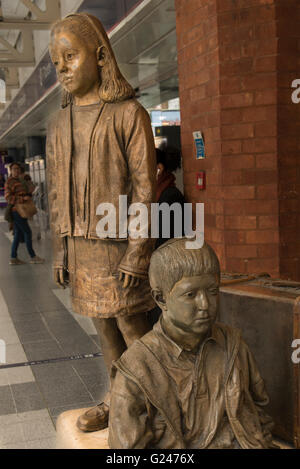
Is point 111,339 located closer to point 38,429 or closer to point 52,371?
point 38,429

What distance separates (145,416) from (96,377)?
94.2 inches

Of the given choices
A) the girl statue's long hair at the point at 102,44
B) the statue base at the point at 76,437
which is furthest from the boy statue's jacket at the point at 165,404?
the girl statue's long hair at the point at 102,44

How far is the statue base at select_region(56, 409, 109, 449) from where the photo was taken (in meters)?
2.46

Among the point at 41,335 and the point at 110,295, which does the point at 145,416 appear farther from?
the point at 41,335

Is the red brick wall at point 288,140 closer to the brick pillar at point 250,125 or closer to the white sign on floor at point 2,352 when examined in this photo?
the brick pillar at point 250,125

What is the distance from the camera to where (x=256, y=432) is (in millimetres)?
1849

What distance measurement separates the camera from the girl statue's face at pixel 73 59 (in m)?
2.30

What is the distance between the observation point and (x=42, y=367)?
4.40 metres

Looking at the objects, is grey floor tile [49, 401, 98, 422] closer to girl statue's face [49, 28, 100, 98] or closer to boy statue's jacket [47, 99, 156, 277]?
boy statue's jacket [47, 99, 156, 277]

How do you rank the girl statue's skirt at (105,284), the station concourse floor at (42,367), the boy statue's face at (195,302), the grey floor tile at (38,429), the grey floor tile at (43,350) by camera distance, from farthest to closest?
the grey floor tile at (43,350) < the station concourse floor at (42,367) < the grey floor tile at (38,429) < the girl statue's skirt at (105,284) < the boy statue's face at (195,302)

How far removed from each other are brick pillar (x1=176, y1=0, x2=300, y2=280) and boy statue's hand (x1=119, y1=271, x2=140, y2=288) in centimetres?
156

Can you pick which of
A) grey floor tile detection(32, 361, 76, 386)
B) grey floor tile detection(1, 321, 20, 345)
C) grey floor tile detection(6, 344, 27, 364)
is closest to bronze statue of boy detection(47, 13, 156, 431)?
grey floor tile detection(32, 361, 76, 386)

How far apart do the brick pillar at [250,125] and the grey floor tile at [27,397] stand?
1544 mm

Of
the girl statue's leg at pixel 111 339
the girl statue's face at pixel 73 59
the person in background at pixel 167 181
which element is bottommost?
the girl statue's leg at pixel 111 339
